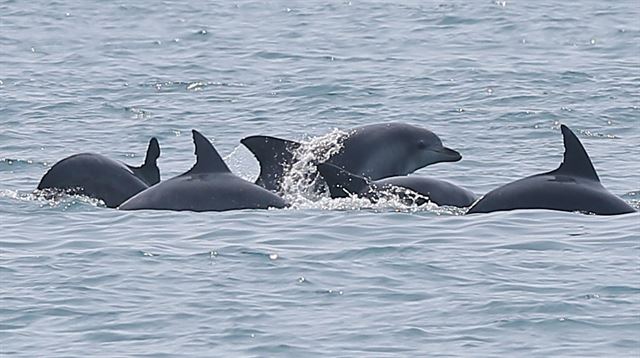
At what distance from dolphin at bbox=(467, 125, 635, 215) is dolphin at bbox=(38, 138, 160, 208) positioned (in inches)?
134

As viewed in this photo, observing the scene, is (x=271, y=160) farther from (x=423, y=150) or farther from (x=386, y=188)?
(x=423, y=150)

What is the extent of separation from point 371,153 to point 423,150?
77 centimetres

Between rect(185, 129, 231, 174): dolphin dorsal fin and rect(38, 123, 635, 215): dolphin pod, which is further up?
rect(185, 129, 231, 174): dolphin dorsal fin

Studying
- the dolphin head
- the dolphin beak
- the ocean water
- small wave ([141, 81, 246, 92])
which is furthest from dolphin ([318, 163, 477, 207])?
small wave ([141, 81, 246, 92])

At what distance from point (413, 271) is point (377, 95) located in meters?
14.6

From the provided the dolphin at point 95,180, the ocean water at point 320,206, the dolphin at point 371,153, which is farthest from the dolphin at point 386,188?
the dolphin at point 95,180

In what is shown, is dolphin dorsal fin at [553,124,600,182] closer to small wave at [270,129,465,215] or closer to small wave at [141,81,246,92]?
small wave at [270,129,465,215]

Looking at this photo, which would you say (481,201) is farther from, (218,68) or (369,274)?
(218,68)

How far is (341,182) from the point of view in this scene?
16.2 m

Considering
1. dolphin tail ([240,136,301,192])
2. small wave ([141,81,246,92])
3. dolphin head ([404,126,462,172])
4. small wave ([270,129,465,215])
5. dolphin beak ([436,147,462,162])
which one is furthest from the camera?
small wave ([141,81,246,92])

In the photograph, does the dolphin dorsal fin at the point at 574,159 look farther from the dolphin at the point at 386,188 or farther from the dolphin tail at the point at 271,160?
the dolphin tail at the point at 271,160

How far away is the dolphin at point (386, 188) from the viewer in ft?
53.0

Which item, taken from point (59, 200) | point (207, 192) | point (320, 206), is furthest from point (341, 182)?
point (59, 200)

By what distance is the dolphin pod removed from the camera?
15.4m
